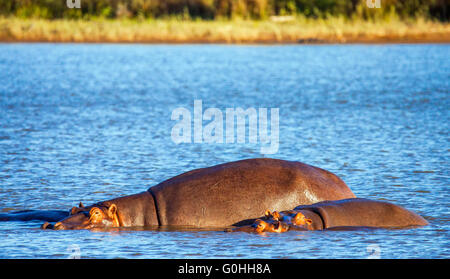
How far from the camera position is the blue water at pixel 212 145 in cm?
901

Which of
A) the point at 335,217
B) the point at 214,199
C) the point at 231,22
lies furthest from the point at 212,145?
the point at 231,22

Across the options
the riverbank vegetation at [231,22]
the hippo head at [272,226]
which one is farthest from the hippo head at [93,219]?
the riverbank vegetation at [231,22]

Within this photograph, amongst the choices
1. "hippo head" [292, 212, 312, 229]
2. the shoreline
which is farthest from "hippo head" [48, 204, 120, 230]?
the shoreline

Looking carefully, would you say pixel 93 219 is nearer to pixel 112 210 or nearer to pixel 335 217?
pixel 112 210

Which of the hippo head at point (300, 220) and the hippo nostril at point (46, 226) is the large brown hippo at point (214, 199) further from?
the hippo head at point (300, 220)

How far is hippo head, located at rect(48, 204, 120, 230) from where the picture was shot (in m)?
9.41

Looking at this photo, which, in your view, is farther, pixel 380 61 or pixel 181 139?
pixel 380 61

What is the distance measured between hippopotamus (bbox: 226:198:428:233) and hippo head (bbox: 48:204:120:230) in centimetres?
128

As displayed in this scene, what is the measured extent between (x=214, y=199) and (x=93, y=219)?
1280mm

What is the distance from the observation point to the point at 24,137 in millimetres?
16641

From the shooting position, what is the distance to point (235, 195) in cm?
941
